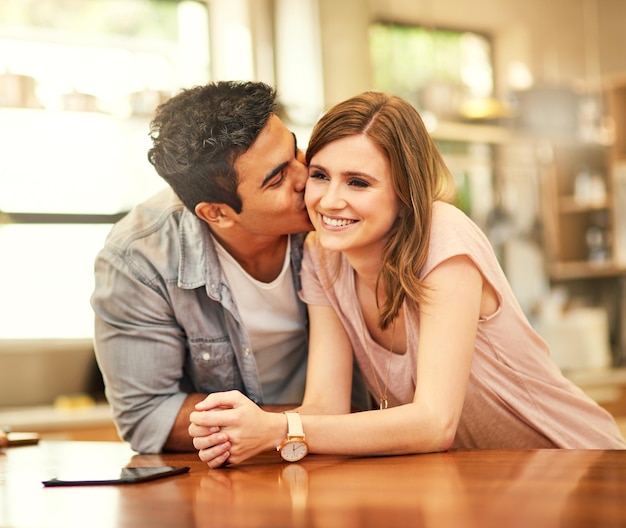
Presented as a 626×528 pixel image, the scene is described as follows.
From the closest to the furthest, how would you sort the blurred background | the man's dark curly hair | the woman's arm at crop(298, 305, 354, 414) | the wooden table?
the wooden table < the woman's arm at crop(298, 305, 354, 414) < the man's dark curly hair < the blurred background

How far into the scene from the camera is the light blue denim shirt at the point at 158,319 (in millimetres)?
2074

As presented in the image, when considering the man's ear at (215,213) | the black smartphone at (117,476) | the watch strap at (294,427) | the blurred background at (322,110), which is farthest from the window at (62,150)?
the watch strap at (294,427)

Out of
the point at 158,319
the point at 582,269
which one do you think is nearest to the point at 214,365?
the point at 158,319

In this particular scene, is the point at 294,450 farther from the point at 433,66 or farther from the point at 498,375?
the point at 433,66

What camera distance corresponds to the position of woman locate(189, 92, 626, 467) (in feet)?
5.17

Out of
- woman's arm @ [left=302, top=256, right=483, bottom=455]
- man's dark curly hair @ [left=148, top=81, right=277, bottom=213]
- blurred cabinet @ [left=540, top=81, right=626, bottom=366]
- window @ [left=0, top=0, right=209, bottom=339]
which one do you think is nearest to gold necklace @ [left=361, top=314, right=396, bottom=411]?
woman's arm @ [left=302, top=256, right=483, bottom=455]

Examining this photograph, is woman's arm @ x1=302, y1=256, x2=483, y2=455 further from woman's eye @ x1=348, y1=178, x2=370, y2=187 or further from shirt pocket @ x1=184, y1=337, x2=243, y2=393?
shirt pocket @ x1=184, y1=337, x2=243, y2=393

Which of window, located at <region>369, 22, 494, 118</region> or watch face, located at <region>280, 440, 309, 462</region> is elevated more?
window, located at <region>369, 22, 494, 118</region>

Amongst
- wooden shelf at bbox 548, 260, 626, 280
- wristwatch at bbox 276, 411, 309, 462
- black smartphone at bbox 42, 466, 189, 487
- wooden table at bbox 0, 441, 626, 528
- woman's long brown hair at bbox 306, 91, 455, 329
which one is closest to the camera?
wooden table at bbox 0, 441, 626, 528

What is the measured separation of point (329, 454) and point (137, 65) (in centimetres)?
334

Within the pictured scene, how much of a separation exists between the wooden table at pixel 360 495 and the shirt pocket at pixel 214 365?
0.50 metres

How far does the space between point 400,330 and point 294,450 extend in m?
0.43

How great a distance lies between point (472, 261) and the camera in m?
1.71

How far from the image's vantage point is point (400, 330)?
189 centimetres
